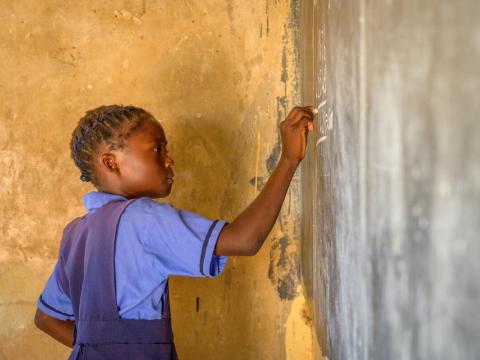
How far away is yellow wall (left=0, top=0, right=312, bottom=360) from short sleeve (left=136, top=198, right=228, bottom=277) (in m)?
0.72

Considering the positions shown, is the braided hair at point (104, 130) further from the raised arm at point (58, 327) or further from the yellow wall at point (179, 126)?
the yellow wall at point (179, 126)

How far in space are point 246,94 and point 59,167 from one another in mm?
679

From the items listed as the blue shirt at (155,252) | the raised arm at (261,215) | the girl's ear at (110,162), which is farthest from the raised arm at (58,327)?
the raised arm at (261,215)

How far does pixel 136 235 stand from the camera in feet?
3.87

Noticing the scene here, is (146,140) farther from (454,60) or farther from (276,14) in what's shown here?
(454,60)

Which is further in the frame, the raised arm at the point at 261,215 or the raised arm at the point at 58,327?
the raised arm at the point at 58,327

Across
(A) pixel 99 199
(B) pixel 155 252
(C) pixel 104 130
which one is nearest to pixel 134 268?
(B) pixel 155 252

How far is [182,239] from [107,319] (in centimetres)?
27

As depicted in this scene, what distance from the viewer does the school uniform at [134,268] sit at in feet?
3.74

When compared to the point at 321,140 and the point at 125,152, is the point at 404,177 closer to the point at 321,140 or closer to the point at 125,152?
the point at 321,140

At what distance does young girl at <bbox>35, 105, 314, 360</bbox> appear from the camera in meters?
1.13

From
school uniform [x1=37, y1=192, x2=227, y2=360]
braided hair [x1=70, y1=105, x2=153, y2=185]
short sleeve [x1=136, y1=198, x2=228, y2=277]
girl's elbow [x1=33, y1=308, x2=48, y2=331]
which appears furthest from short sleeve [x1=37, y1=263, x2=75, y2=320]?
short sleeve [x1=136, y1=198, x2=228, y2=277]

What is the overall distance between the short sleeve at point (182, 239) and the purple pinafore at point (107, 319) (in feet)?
0.30

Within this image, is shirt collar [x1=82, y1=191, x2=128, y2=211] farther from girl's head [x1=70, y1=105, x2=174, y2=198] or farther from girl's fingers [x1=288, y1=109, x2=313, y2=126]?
girl's fingers [x1=288, y1=109, x2=313, y2=126]
